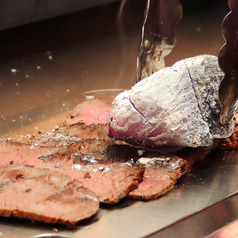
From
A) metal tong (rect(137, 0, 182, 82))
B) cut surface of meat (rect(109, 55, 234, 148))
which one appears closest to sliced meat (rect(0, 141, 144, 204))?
cut surface of meat (rect(109, 55, 234, 148))

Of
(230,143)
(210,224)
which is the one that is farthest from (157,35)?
(210,224)

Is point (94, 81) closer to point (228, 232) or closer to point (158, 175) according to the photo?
point (158, 175)

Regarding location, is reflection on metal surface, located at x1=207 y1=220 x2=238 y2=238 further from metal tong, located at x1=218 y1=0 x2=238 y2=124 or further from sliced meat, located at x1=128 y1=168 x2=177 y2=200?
metal tong, located at x1=218 y1=0 x2=238 y2=124

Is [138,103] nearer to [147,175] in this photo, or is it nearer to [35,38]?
[147,175]

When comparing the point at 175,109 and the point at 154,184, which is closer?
the point at 154,184

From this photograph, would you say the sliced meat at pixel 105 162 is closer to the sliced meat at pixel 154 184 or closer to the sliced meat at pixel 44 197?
the sliced meat at pixel 154 184

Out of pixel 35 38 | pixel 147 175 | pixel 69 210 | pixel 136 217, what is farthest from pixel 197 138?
pixel 35 38

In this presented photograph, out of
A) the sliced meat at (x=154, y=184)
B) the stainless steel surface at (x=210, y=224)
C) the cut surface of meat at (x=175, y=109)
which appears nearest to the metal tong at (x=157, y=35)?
the cut surface of meat at (x=175, y=109)
